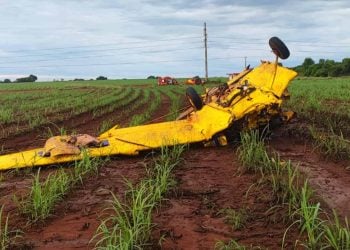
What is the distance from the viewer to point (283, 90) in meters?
7.96

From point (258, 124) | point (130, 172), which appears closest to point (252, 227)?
point (130, 172)

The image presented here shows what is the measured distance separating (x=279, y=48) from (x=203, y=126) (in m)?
1.66

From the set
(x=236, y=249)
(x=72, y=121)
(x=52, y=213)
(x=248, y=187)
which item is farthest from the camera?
(x=72, y=121)

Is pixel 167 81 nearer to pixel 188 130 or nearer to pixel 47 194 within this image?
pixel 188 130

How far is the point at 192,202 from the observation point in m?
5.10

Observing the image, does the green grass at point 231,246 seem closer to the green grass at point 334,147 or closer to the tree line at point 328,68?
the green grass at point 334,147

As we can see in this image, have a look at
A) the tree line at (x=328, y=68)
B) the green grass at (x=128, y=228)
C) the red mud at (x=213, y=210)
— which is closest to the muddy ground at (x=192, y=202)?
the red mud at (x=213, y=210)

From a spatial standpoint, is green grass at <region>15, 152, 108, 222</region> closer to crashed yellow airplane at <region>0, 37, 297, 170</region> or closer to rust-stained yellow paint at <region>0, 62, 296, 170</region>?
crashed yellow airplane at <region>0, 37, 297, 170</region>

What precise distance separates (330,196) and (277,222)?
0.98 meters

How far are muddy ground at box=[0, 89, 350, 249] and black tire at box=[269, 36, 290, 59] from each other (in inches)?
60.3

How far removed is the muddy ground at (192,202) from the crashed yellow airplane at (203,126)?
0.68ft

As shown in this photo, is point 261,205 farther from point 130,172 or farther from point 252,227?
point 130,172

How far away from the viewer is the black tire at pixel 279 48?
793cm

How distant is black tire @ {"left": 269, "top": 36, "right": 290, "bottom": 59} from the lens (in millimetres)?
7930
